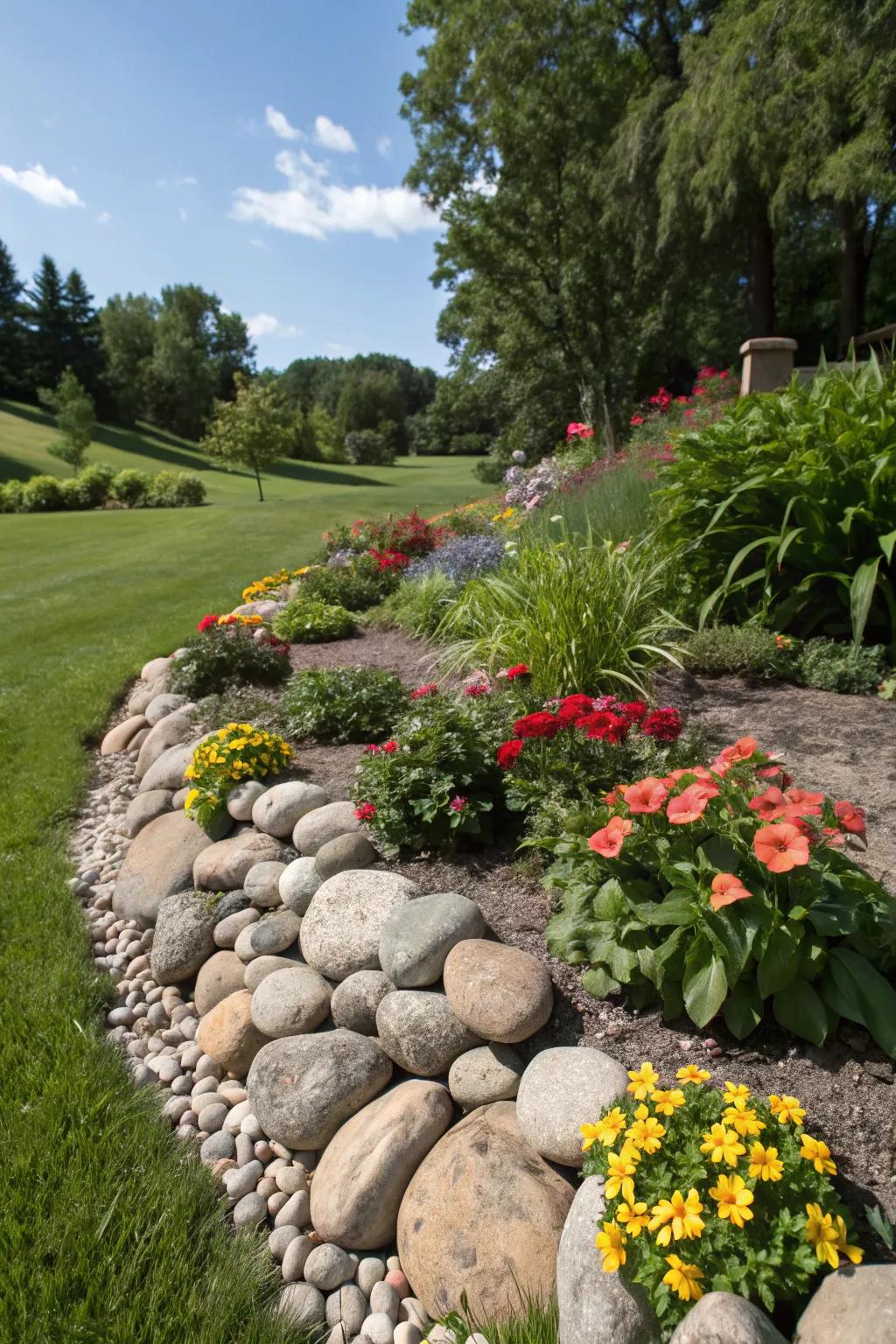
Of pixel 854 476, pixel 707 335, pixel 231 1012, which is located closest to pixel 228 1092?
pixel 231 1012

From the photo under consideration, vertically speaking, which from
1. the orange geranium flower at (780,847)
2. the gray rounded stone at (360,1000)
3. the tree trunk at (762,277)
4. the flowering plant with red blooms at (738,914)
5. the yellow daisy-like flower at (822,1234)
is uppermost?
the tree trunk at (762,277)

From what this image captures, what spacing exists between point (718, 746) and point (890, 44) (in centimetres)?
1095

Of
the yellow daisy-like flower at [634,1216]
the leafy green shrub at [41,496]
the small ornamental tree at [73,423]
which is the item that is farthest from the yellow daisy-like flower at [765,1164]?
the small ornamental tree at [73,423]

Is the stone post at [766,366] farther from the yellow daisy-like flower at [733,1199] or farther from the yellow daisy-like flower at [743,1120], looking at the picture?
the yellow daisy-like flower at [733,1199]

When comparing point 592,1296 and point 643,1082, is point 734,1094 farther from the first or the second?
point 592,1296

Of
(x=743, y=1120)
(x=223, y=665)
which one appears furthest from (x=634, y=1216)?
(x=223, y=665)

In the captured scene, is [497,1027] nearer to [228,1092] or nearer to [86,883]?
[228,1092]

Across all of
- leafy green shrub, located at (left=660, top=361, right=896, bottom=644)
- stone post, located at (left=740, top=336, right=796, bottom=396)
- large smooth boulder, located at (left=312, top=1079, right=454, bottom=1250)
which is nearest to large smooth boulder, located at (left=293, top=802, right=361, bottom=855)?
large smooth boulder, located at (left=312, top=1079, right=454, bottom=1250)

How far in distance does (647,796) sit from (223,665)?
3.80m

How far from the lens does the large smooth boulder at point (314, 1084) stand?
2.18 meters

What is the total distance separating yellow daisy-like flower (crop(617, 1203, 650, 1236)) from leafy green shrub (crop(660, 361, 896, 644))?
9.80 ft

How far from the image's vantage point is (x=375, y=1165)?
6.45 feet

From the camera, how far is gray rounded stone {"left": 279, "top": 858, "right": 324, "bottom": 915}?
9.44 ft

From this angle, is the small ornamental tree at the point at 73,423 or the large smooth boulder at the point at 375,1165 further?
the small ornamental tree at the point at 73,423
